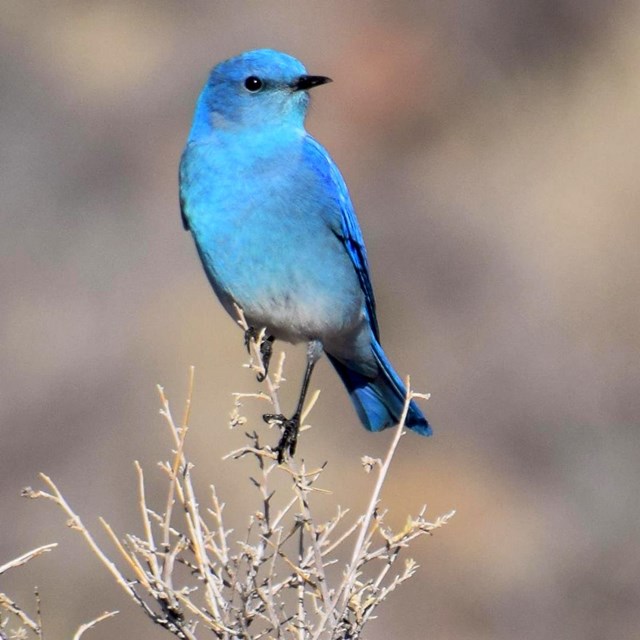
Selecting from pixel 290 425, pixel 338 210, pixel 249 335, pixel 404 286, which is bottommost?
pixel 404 286

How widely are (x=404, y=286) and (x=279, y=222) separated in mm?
5216

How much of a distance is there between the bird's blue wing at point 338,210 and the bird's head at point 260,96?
142 millimetres

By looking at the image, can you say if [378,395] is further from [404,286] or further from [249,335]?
[404,286]

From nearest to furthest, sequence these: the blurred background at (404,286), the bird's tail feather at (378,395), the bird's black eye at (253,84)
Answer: the bird's black eye at (253,84) < the bird's tail feather at (378,395) < the blurred background at (404,286)

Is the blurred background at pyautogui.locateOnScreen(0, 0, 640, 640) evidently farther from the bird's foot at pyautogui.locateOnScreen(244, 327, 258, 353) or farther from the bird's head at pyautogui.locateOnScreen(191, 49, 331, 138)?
the bird's head at pyautogui.locateOnScreen(191, 49, 331, 138)

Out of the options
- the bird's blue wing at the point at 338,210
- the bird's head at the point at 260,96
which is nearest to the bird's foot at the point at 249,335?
the bird's blue wing at the point at 338,210

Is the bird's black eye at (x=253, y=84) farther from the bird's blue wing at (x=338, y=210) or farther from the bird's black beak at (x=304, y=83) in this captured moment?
the bird's blue wing at (x=338, y=210)

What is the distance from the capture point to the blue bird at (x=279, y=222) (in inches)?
174

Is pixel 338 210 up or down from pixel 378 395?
up

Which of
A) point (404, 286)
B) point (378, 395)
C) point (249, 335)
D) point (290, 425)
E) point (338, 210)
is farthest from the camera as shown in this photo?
point (404, 286)

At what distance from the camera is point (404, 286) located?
962cm

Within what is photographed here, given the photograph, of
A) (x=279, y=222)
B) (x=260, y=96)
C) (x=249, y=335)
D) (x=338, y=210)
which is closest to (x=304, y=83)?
(x=260, y=96)

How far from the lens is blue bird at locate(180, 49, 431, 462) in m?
4.43

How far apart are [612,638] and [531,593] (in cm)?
64
